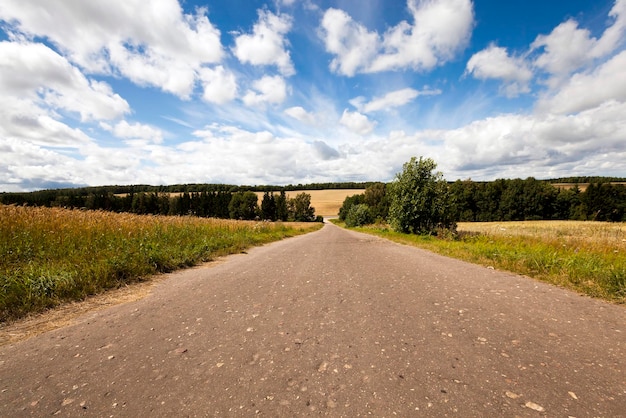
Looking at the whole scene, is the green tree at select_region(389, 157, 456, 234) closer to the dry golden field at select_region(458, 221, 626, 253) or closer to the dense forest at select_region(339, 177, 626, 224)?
the dry golden field at select_region(458, 221, 626, 253)

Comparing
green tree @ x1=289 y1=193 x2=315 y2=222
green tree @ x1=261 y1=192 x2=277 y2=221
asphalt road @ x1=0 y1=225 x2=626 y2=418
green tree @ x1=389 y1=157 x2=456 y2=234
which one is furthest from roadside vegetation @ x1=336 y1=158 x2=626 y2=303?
green tree @ x1=261 y1=192 x2=277 y2=221

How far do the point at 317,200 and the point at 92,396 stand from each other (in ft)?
418

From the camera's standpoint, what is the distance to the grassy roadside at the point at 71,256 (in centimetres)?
467

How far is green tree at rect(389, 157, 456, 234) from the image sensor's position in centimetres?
2209

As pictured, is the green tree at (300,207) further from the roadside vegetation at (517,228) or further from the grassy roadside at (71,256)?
the grassy roadside at (71,256)

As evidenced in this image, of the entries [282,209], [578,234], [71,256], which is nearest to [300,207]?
[282,209]

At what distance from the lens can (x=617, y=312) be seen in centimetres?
431

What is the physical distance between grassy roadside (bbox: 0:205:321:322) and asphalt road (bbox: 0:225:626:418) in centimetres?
133

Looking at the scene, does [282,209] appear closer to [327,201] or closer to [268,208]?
[268,208]

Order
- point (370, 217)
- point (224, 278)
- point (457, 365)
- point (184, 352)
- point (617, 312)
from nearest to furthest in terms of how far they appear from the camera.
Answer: point (457, 365) → point (184, 352) → point (617, 312) → point (224, 278) → point (370, 217)

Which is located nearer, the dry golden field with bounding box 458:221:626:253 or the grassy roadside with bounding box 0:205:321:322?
the grassy roadside with bounding box 0:205:321:322

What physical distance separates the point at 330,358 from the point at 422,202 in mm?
20881

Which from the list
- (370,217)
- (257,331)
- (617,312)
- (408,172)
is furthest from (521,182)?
(257,331)

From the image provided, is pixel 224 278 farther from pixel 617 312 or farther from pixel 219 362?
pixel 617 312
